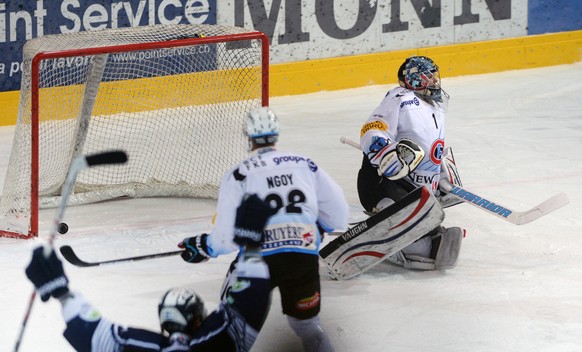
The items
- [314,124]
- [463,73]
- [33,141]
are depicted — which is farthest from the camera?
[463,73]

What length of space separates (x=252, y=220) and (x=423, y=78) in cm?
208

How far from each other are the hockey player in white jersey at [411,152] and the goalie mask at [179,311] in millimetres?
1769

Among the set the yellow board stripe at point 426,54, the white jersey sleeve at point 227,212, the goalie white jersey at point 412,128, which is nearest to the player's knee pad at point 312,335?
the white jersey sleeve at point 227,212

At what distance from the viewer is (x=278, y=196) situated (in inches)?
145

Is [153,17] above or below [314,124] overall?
above

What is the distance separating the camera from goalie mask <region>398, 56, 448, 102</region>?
17.1ft

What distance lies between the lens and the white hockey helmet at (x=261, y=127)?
12.3ft

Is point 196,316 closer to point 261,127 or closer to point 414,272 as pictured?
point 261,127

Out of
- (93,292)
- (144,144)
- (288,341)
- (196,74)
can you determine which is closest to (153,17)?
(196,74)

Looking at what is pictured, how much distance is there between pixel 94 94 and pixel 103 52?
53 cm

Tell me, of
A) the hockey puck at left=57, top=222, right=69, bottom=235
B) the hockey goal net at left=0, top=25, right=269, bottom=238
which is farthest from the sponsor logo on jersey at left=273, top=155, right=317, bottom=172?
the hockey puck at left=57, top=222, right=69, bottom=235

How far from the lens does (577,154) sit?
713 cm

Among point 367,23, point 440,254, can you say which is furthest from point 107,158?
point 367,23

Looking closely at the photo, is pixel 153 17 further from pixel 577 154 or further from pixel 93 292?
pixel 93 292
